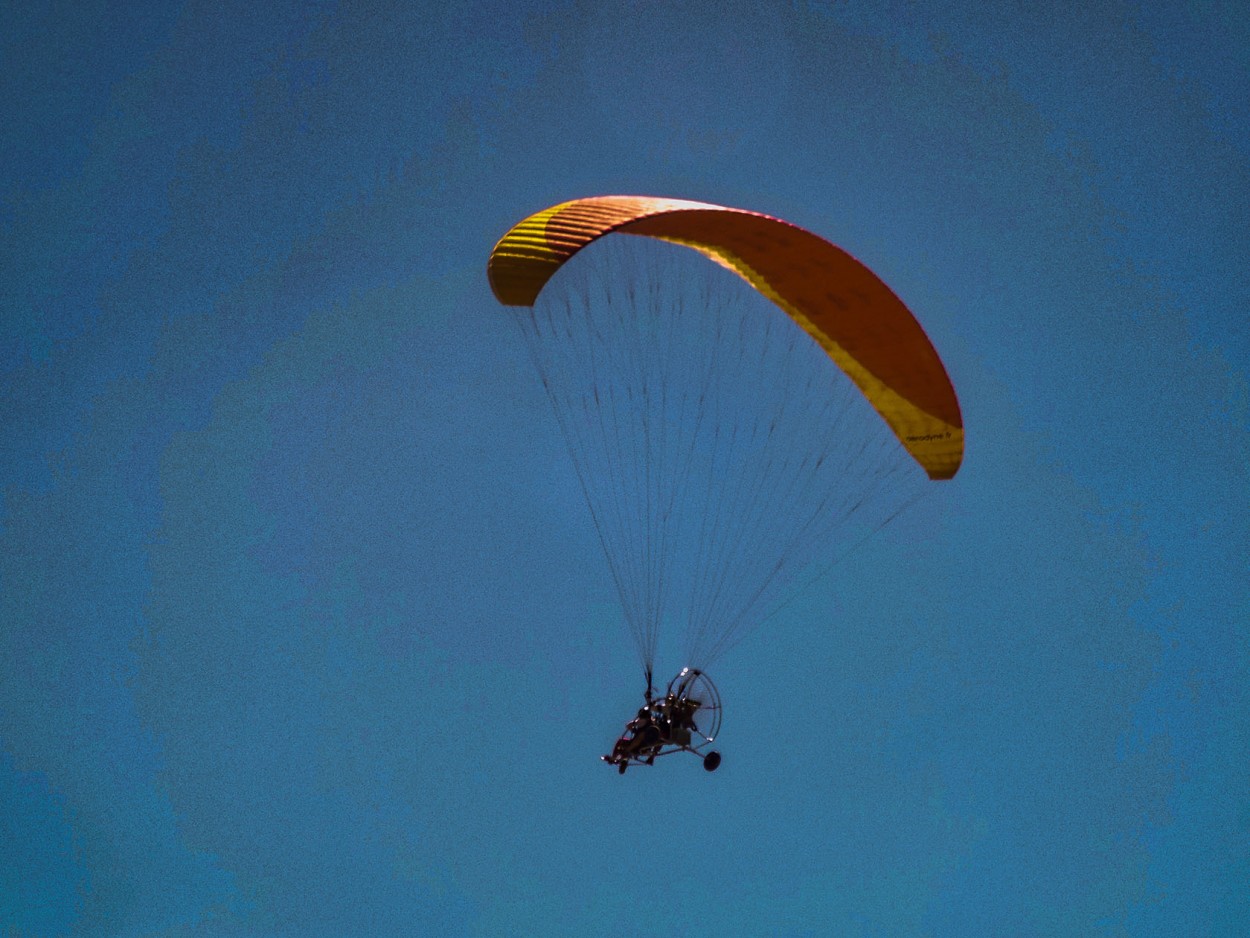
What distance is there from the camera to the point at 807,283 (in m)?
22.4

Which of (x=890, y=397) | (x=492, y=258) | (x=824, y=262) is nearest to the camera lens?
(x=492, y=258)

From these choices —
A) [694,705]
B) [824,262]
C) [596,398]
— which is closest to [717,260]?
[824,262]

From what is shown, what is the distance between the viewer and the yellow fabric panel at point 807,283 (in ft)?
64.4

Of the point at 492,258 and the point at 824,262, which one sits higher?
the point at 824,262

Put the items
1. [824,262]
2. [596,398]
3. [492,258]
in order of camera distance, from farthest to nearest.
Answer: [824,262], [492,258], [596,398]

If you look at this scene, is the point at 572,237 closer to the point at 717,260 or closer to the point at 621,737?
the point at 717,260

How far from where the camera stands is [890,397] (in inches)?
938

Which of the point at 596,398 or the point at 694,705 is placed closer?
the point at 596,398

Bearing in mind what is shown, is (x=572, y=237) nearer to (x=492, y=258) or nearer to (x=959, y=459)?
(x=492, y=258)

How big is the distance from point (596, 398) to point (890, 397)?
6945mm

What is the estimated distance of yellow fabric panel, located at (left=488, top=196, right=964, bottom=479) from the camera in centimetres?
1964

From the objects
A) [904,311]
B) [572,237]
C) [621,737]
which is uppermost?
[904,311]

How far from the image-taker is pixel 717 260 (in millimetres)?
22234

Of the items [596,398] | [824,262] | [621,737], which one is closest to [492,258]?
[596,398]
